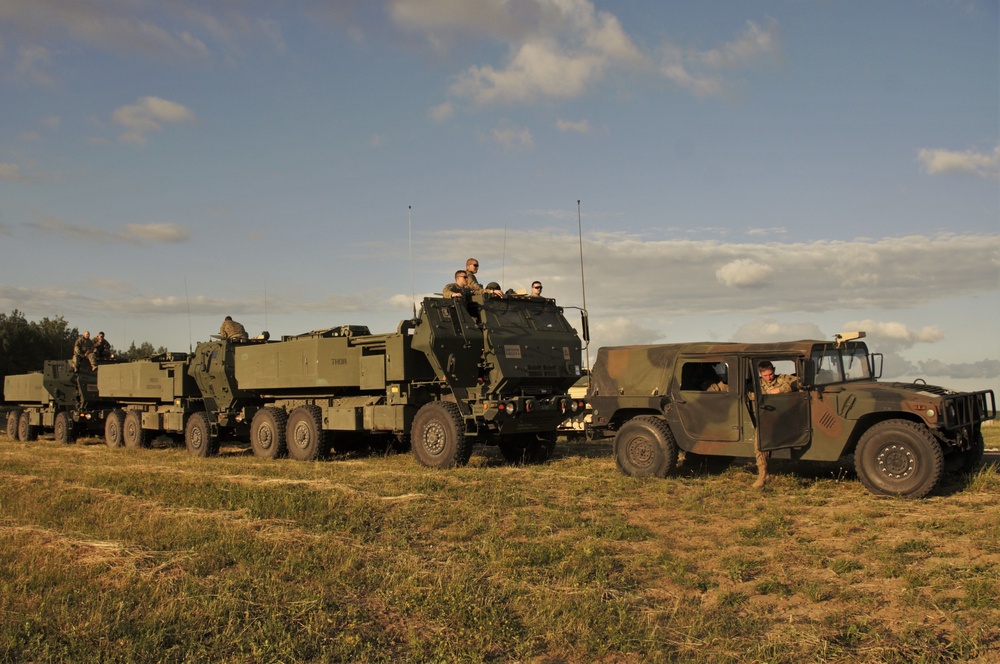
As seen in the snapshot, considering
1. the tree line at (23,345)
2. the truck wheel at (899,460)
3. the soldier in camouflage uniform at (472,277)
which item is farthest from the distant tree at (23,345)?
the truck wheel at (899,460)

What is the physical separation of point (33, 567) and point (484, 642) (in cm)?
376

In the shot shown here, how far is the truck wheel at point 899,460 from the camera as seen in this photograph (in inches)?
341

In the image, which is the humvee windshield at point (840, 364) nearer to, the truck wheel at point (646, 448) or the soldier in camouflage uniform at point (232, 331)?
the truck wheel at point (646, 448)

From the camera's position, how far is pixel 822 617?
5.15 metres

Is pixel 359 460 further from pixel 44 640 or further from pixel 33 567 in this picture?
pixel 44 640

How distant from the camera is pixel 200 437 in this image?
17641 mm

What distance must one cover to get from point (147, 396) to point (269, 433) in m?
5.48

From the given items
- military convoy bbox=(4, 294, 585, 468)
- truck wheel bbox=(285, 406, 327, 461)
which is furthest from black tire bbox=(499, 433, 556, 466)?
truck wheel bbox=(285, 406, 327, 461)

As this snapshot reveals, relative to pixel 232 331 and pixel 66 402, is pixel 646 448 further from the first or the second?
pixel 66 402

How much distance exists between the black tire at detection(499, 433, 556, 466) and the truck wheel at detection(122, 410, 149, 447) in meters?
10.3

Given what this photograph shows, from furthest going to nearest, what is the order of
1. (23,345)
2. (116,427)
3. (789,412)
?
(23,345) < (116,427) < (789,412)

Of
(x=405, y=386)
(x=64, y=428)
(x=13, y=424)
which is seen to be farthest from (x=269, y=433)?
(x=13, y=424)

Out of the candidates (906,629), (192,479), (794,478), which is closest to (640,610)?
(906,629)

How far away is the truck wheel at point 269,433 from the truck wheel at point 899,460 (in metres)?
10.5
